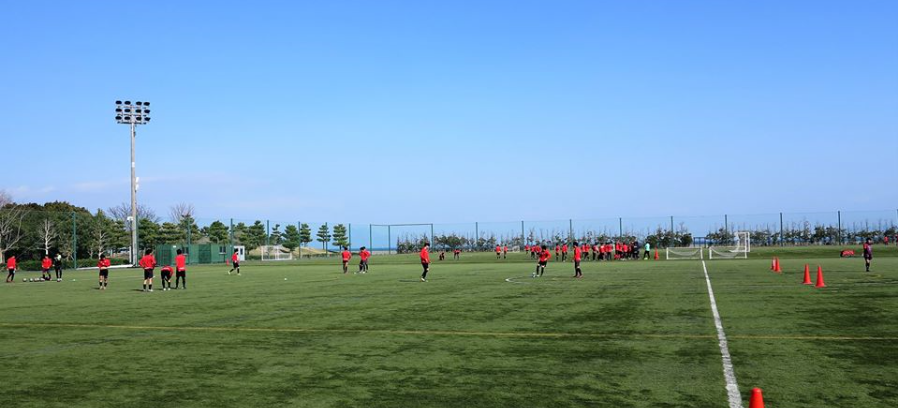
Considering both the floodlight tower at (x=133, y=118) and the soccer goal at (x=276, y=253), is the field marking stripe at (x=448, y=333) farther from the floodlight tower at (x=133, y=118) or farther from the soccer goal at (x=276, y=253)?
the soccer goal at (x=276, y=253)

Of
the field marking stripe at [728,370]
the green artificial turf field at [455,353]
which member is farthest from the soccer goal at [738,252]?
the field marking stripe at [728,370]

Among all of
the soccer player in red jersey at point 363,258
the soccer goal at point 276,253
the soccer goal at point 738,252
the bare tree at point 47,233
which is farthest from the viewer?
the soccer goal at point 276,253

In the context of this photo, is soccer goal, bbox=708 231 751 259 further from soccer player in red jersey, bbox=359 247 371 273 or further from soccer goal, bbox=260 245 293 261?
soccer goal, bbox=260 245 293 261

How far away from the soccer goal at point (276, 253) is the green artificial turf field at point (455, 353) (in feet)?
235

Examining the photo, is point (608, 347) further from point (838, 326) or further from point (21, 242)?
point (21, 242)

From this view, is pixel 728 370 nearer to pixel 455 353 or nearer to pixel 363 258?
pixel 455 353

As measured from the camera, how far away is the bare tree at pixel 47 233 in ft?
258

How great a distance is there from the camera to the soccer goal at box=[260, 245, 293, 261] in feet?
295

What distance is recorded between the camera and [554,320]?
1406 cm

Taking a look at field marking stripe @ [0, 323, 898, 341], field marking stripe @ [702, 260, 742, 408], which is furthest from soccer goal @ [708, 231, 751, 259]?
field marking stripe @ [0, 323, 898, 341]

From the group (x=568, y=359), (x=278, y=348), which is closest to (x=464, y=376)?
(x=568, y=359)

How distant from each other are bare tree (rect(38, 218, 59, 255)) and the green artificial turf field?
6765cm

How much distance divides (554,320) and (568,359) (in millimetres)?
4657

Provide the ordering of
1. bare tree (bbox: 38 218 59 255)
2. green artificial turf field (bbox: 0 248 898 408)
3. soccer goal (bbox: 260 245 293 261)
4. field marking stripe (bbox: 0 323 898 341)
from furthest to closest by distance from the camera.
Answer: soccer goal (bbox: 260 245 293 261), bare tree (bbox: 38 218 59 255), field marking stripe (bbox: 0 323 898 341), green artificial turf field (bbox: 0 248 898 408)
